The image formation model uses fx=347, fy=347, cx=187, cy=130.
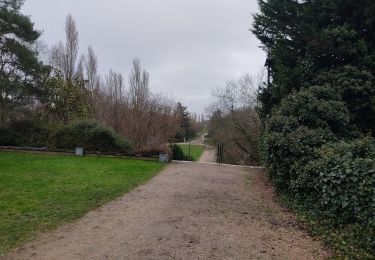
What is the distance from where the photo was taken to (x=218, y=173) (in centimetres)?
1262

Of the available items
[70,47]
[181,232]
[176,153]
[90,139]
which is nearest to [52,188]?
[181,232]

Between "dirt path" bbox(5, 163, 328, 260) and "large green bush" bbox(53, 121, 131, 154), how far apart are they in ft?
24.6

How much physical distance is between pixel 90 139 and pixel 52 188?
7910mm

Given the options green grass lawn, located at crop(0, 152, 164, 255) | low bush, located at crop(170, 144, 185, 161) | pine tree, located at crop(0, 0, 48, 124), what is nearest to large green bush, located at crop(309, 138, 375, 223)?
green grass lawn, located at crop(0, 152, 164, 255)

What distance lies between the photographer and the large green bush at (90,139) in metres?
15.9

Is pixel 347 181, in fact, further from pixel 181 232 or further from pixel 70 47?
pixel 70 47

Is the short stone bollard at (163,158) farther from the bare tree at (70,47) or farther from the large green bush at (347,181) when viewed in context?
the bare tree at (70,47)

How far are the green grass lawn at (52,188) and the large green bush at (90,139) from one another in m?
1.62

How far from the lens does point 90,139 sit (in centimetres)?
1611

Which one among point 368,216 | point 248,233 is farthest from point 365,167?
point 248,233

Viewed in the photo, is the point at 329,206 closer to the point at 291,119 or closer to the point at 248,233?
the point at 248,233

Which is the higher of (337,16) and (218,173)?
(337,16)

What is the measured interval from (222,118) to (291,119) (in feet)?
46.4

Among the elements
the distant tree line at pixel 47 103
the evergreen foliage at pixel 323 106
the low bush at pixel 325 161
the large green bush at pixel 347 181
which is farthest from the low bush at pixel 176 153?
the large green bush at pixel 347 181
